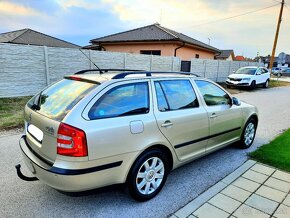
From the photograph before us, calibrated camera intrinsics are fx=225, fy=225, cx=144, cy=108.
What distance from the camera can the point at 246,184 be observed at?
3326 millimetres

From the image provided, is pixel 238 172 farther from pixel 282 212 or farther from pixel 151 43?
pixel 151 43

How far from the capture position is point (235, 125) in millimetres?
4266

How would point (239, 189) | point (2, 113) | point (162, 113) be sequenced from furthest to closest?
point (2, 113)
point (239, 189)
point (162, 113)

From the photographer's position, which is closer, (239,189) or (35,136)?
(35,136)

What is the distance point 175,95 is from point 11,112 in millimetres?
6035

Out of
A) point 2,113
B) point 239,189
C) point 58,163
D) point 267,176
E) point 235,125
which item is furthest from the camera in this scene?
point 2,113

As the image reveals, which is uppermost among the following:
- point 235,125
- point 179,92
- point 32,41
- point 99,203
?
point 32,41

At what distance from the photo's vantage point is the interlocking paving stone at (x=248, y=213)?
2.63 meters

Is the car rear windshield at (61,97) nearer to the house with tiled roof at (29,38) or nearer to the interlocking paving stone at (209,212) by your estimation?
the interlocking paving stone at (209,212)

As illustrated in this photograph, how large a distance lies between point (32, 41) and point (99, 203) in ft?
72.1

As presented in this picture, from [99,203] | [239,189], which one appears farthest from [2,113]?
[239,189]

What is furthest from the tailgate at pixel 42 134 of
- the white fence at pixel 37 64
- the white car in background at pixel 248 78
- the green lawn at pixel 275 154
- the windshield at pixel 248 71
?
the windshield at pixel 248 71

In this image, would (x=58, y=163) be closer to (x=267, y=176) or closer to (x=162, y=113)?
(x=162, y=113)

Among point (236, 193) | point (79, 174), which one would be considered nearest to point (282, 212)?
point (236, 193)
